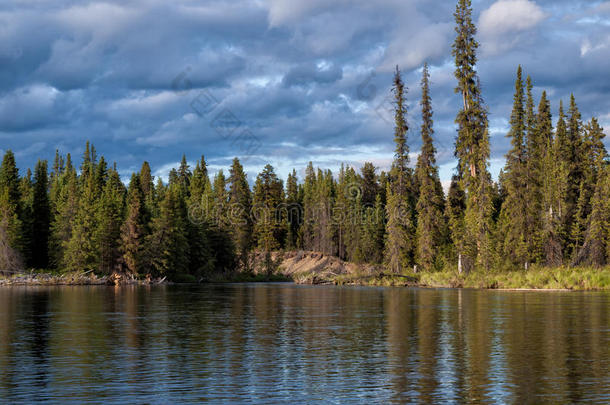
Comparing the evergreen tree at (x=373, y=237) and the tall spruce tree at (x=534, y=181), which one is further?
the evergreen tree at (x=373, y=237)

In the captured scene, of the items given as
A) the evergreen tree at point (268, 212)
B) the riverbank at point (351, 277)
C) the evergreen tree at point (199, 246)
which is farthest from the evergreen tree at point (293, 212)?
the evergreen tree at point (199, 246)

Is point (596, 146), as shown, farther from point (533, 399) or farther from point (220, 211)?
point (533, 399)

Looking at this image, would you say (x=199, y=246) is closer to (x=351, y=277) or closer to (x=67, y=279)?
(x=67, y=279)

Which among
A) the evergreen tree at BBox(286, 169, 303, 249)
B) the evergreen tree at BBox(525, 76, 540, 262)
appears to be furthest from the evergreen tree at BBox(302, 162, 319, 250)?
the evergreen tree at BBox(525, 76, 540, 262)

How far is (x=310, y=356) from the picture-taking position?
75.5ft

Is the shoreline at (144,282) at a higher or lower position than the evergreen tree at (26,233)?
lower

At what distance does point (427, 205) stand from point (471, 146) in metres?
11.4

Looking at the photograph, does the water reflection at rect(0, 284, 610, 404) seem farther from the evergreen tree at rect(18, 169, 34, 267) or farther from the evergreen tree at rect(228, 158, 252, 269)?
the evergreen tree at rect(228, 158, 252, 269)

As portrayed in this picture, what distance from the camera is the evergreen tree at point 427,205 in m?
85.4

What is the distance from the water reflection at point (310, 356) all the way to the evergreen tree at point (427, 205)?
44.4 metres

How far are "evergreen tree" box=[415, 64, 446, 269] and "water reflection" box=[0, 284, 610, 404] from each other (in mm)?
44427

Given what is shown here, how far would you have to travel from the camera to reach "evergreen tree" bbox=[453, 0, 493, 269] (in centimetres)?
7462

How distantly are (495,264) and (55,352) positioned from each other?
2321 inches

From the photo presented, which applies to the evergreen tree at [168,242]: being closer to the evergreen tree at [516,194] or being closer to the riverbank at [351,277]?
the riverbank at [351,277]
